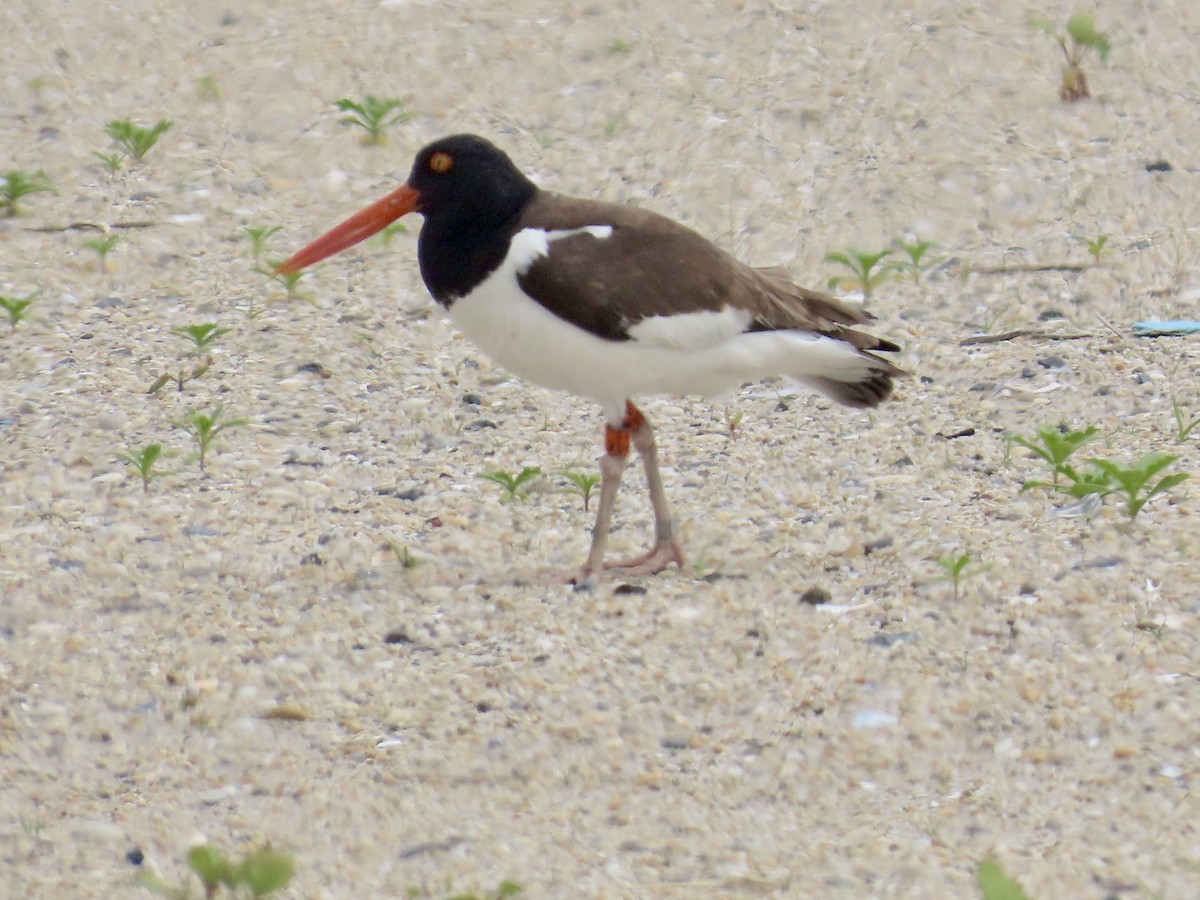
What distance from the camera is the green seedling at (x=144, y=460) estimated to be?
6109mm

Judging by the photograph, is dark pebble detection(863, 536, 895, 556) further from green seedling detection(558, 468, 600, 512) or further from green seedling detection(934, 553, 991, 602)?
green seedling detection(558, 468, 600, 512)

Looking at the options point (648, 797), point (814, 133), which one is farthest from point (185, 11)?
point (648, 797)

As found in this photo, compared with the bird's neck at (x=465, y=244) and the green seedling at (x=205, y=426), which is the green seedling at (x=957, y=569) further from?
the green seedling at (x=205, y=426)

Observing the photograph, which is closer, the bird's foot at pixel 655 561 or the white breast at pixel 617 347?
the white breast at pixel 617 347

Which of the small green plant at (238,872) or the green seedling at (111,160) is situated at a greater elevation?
the small green plant at (238,872)

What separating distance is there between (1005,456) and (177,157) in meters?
5.00

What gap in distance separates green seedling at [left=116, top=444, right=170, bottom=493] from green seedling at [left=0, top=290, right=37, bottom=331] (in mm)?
1250

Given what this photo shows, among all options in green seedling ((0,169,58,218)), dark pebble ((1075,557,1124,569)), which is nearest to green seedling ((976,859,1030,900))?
dark pebble ((1075,557,1124,569))

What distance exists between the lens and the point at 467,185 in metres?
5.61

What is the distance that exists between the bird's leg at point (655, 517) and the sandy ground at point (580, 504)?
74 mm

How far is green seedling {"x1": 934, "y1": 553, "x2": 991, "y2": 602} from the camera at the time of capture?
5253 mm

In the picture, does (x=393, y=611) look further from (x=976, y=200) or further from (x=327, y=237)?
(x=976, y=200)

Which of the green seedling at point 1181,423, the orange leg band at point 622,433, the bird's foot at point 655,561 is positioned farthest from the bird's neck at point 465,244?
the green seedling at point 1181,423

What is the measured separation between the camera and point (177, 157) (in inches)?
365
